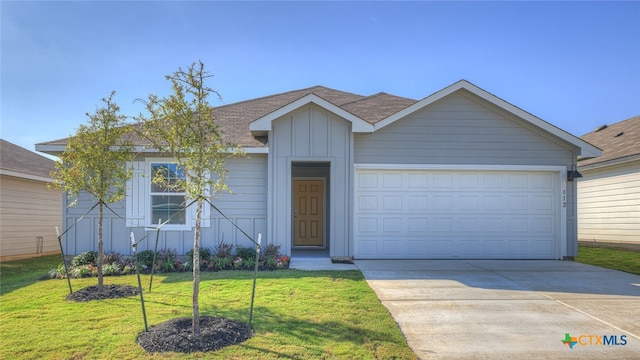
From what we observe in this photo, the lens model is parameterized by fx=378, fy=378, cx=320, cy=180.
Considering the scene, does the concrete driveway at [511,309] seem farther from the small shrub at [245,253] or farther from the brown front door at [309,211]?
the brown front door at [309,211]

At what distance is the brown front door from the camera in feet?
41.2

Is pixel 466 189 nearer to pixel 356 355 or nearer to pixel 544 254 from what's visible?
pixel 544 254

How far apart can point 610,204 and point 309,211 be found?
10540 mm

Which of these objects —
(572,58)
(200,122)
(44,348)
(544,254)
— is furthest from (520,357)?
(572,58)

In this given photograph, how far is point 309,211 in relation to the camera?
12.6 meters

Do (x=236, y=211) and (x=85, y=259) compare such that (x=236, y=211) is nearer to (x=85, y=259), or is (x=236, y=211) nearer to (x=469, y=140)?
(x=85, y=259)

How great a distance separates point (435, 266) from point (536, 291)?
257cm

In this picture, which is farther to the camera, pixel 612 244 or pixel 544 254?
pixel 612 244

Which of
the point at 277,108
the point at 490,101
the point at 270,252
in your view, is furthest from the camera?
the point at 277,108

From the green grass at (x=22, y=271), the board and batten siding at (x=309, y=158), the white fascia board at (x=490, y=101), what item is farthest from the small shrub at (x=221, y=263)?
the white fascia board at (x=490, y=101)

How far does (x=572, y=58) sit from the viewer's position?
40.8 feet

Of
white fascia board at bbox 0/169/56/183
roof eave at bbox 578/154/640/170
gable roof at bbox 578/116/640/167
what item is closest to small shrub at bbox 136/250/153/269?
white fascia board at bbox 0/169/56/183

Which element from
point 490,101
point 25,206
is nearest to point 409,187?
point 490,101

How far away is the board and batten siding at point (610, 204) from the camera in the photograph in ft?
40.1
